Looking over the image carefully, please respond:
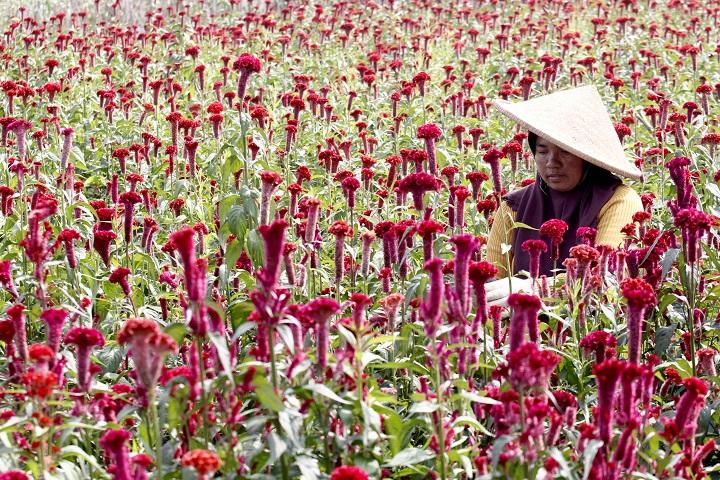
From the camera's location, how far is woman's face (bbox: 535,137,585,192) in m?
4.46

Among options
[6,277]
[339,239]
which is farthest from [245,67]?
[6,277]

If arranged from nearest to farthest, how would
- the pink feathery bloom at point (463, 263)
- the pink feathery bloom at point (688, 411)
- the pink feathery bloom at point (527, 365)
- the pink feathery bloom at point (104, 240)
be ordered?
1. the pink feathery bloom at point (527, 365)
2. the pink feathery bloom at point (688, 411)
3. the pink feathery bloom at point (463, 263)
4. the pink feathery bloom at point (104, 240)

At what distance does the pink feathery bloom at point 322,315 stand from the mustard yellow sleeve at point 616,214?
225 centimetres

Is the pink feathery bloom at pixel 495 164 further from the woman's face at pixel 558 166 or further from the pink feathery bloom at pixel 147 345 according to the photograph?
the pink feathery bloom at pixel 147 345

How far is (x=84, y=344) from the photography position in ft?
7.25

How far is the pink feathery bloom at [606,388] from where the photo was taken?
1.95 meters

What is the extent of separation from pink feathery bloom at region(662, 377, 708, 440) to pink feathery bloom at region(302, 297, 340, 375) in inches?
30.7

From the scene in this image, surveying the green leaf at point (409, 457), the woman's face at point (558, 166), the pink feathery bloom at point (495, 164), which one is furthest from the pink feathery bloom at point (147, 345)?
the woman's face at point (558, 166)

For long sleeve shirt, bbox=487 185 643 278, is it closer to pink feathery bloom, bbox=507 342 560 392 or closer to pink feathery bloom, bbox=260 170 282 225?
pink feathery bloom, bbox=260 170 282 225

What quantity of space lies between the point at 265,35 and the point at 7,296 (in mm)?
7492

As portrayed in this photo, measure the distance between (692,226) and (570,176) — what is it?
183cm

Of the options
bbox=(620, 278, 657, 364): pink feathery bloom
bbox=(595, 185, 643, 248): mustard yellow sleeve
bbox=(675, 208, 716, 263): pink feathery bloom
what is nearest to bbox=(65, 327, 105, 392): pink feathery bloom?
bbox=(620, 278, 657, 364): pink feathery bloom

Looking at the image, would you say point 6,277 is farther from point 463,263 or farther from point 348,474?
point 348,474

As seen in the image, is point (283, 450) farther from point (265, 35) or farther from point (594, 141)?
point (265, 35)
